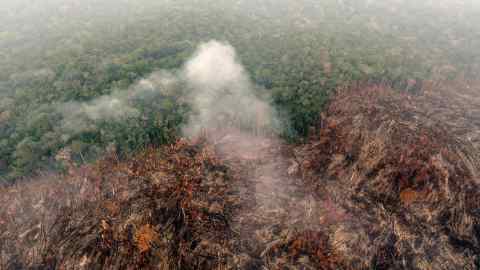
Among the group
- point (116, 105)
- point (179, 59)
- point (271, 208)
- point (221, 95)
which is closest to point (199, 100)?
point (221, 95)

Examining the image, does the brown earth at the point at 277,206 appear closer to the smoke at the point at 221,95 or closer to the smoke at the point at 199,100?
the smoke at the point at 221,95

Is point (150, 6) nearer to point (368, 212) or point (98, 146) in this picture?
point (98, 146)

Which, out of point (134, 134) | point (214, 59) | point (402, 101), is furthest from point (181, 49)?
point (402, 101)

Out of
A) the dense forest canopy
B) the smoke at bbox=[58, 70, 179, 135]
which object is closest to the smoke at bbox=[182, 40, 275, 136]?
the dense forest canopy

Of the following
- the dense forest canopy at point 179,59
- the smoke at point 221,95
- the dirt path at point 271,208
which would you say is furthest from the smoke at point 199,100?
the dirt path at point 271,208

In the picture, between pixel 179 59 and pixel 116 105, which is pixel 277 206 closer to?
pixel 116 105

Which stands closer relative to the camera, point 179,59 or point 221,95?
point 221,95
